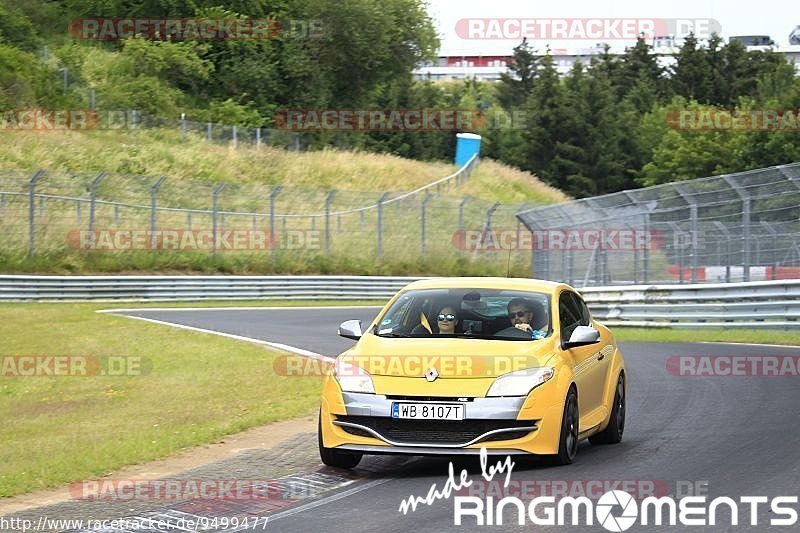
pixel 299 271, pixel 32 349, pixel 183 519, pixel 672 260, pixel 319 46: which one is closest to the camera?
pixel 183 519

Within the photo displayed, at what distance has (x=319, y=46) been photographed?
70.6 meters

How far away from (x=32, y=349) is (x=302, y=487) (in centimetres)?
1385

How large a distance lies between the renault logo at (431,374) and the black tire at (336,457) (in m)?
0.83

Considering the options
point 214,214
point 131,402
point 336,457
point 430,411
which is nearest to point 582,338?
point 430,411

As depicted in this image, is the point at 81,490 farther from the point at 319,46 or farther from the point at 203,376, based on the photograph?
the point at 319,46

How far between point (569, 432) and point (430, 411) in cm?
111

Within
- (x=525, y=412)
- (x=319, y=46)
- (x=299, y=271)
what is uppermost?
(x=319, y=46)

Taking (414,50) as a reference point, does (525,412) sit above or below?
below

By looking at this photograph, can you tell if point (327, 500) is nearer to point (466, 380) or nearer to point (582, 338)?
point (466, 380)

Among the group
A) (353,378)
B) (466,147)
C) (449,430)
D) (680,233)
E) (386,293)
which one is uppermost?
(466,147)

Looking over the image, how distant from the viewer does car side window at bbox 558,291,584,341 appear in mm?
10402

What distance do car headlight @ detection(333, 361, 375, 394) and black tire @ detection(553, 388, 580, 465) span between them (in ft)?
4.51

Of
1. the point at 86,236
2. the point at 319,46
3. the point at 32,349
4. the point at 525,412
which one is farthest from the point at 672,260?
the point at 319,46

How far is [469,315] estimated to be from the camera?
1028cm
